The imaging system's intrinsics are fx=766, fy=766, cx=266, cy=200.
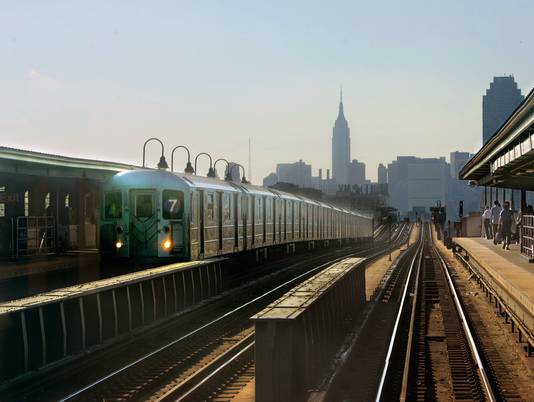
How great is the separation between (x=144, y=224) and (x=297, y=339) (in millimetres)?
11025

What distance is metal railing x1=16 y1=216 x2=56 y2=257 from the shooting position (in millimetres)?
27906

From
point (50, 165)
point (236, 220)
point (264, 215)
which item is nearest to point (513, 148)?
point (236, 220)

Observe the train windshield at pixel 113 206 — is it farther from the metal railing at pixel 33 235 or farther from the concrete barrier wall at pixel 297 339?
the metal railing at pixel 33 235

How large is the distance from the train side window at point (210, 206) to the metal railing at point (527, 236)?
340 inches

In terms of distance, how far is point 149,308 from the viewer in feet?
50.3

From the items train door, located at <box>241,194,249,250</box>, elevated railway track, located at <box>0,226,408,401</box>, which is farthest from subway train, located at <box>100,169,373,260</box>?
elevated railway track, located at <box>0,226,408,401</box>

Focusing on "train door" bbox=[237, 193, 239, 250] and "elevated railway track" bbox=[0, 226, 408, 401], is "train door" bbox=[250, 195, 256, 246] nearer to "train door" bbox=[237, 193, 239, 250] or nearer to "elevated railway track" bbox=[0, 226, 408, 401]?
"train door" bbox=[237, 193, 239, 250]

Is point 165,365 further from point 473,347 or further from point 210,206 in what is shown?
point 210,206

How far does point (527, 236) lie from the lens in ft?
69.7

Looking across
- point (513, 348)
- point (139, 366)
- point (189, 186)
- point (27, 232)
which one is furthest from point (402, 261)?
point (139, 366)

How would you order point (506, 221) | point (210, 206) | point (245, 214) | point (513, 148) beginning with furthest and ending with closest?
1. point (245, 214)
2. point (506, 221)
3. point (210, 206)
4. point (513, 148)

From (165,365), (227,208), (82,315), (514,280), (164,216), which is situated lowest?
(165,365)

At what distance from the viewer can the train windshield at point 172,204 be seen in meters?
19.8

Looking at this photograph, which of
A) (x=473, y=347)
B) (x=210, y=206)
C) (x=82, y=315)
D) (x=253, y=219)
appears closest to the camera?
(x=82, y=315)
